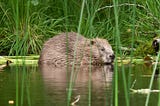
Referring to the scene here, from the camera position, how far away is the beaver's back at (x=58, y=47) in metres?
10.9

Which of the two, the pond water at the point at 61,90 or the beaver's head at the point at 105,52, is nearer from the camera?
the pond water at the point at 61,90

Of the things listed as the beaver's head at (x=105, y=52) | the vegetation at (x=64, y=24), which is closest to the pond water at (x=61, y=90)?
the beaver's head at (x=105, y=52)

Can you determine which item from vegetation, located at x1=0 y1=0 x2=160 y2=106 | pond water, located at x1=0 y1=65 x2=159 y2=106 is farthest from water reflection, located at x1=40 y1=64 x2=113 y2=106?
vegetation, located at x1=0 y1=0 x2=160 y2=106

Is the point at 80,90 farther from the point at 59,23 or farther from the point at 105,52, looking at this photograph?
the point at 59,23

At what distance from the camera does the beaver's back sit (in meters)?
10.9

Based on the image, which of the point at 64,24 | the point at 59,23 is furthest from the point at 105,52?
the point at 59,23

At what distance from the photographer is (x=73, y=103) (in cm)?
486

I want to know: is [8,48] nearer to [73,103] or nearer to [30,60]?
[30,60]

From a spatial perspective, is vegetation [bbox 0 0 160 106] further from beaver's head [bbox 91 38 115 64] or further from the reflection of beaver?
beaver's head [bbox 91 38 115 64]

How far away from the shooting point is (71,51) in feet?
36.5

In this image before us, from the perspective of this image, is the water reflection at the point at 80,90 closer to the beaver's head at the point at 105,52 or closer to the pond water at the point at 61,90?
the pond water at the point at 61,90

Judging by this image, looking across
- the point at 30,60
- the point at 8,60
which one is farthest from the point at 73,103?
the point at 30,60

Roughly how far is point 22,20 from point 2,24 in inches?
35.6

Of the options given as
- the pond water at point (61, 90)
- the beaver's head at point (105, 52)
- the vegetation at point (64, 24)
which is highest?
the vegetation at point (64, 24)
